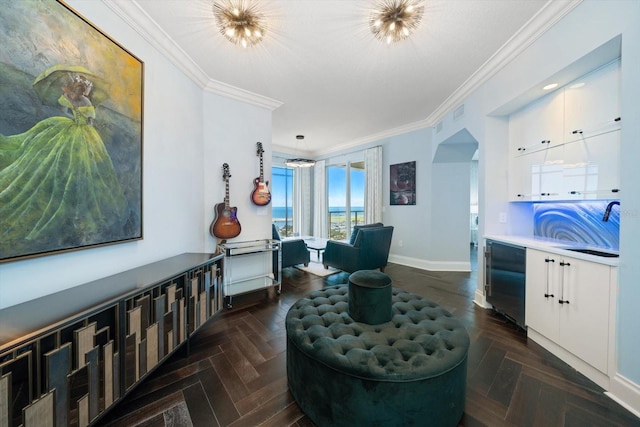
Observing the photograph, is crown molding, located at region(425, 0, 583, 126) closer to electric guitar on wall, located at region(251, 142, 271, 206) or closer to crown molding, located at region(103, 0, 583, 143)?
crown molding, located at region(103, 0, 583, 143)

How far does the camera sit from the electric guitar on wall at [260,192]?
3.25 meters

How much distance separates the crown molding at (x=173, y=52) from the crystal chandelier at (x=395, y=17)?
1.87 metres

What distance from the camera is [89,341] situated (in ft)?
3.65

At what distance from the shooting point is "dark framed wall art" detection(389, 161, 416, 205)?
471 centimetres

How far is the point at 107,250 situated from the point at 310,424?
1.79 m

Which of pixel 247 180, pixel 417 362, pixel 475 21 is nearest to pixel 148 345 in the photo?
pixel 417 362

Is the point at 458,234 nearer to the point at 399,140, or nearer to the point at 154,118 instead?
the point at 399,140

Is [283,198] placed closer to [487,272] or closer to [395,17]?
[487,272]

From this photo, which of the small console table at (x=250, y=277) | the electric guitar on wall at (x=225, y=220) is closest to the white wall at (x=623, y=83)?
the small console table at (x=250, y=277)

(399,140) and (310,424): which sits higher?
(399,140)

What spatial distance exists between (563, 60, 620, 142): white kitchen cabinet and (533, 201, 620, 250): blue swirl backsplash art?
2.11 feet

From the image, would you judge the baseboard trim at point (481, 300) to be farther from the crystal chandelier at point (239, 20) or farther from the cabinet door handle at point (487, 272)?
the crystal chandelier at point (239, 20)

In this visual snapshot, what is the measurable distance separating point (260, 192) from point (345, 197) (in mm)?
3390

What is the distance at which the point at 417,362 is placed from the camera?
3.80 ft
